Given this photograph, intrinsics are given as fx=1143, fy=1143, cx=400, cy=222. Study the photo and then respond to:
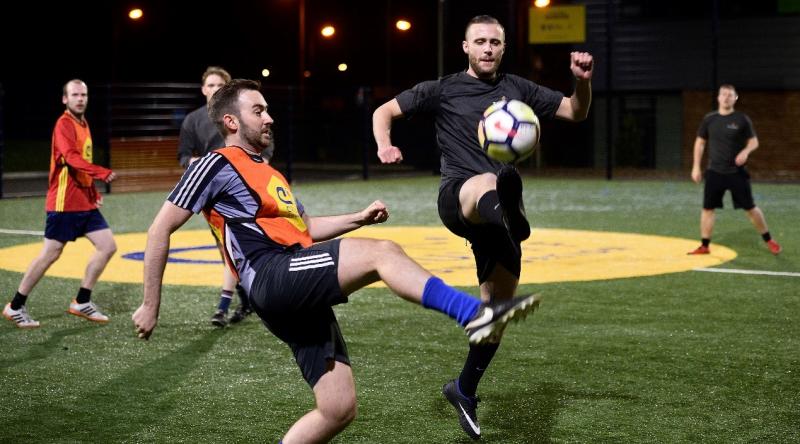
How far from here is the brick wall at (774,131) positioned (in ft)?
102

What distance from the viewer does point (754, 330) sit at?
9242 mm

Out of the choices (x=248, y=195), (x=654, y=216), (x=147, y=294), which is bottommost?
(x=654, y=216)

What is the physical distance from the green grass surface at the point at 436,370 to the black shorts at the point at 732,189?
2.11 m

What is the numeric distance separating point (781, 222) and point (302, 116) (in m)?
23.8

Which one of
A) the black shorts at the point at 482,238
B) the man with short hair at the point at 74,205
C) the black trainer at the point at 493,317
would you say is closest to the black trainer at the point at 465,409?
the black shorts at the point at 482,238

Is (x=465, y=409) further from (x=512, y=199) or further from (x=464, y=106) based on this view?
(x=464, y=106)

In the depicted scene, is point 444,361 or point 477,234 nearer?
point 477,234

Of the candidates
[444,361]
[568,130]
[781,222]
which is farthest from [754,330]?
[568,130]

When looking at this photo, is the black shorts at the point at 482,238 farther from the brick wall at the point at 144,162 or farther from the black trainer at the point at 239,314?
the brick wall at the point at 144,162

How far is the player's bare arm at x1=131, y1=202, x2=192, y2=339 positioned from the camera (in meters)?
4.79

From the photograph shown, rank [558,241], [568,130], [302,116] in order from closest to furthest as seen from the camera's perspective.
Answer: [558,241] < [568,130] < [302,116]

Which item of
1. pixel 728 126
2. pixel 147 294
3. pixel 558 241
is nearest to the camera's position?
pixel 147 294

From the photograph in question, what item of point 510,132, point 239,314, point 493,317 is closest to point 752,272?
point 239,314

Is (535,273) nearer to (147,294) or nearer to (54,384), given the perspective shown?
(54,384)
